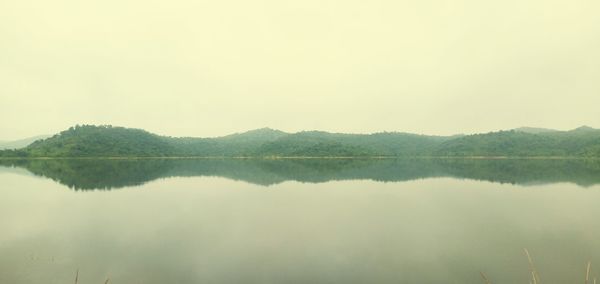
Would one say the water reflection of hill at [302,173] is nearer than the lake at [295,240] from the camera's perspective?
No

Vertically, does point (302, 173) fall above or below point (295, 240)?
above

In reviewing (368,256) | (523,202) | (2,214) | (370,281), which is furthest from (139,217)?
(523,202)

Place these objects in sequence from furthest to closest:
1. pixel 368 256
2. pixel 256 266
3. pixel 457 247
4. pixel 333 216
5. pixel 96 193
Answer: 1. pixel 96 193
2. pixel 333 216
3. pixel 457 247
4. pixel 368 256
5. pixel 256 266

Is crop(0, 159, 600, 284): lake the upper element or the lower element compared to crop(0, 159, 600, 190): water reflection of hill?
lower

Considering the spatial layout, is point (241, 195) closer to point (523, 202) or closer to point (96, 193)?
point (96, 193)

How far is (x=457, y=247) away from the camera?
17953 millimetres

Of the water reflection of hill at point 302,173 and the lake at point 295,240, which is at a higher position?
the water reflection of hill at point 302,173

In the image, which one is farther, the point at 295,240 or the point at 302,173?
the point at 302,173

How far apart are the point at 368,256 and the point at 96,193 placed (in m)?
34.6

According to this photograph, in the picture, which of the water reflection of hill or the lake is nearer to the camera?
the lake

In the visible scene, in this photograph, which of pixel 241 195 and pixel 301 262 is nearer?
pixel 301 262

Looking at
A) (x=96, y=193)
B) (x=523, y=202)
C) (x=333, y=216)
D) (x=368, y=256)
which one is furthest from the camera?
(x=96, y=193)

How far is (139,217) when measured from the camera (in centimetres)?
2611

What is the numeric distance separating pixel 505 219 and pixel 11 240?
30.0 metres
